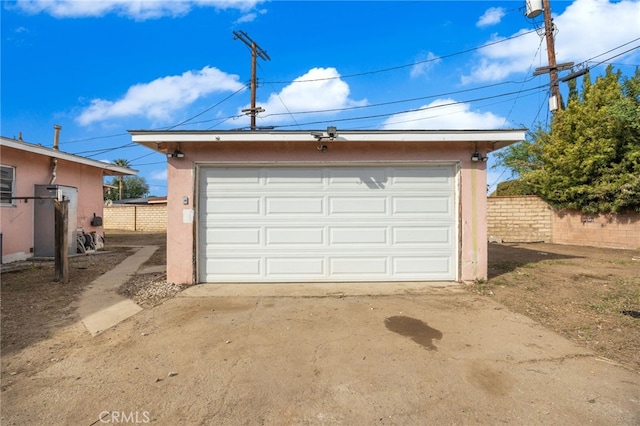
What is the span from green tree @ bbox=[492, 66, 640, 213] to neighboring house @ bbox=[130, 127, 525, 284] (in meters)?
7.93

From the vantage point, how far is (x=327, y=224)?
606cm

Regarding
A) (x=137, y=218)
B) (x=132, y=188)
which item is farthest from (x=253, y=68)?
(x=132, y=188)

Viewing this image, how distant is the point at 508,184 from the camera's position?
1905cm

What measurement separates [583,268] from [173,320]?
8.56 metres

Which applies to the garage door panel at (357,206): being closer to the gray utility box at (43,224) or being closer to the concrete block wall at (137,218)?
the gray utility box at (43,224)

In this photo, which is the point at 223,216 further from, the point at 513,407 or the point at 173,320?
the point at 513,407

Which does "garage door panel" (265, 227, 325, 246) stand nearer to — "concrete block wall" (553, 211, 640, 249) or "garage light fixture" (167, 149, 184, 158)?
"garage light fixture" (167, 149, 184, 158)

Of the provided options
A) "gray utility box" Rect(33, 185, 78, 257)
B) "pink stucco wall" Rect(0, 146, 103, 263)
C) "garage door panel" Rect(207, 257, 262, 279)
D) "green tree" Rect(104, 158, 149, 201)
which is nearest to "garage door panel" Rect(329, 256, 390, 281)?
"garage door panel" Rect(207, 257, 262, 279)

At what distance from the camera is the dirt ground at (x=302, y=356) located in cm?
242

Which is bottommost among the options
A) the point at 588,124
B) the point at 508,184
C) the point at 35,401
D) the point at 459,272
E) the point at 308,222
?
the point at 35,401

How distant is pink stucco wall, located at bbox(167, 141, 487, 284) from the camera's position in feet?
19.3

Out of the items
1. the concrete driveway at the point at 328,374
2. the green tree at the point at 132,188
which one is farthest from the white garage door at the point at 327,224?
the green tree at the point at 132,188

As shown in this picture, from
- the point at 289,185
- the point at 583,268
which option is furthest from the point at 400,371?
the point at 583,268

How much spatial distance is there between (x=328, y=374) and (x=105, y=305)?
3.87m
